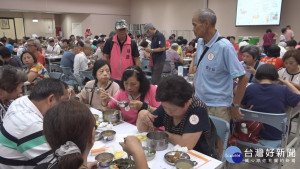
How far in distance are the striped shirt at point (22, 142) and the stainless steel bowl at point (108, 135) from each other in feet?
1.61

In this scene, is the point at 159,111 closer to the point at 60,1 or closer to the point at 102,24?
the point at 60,1

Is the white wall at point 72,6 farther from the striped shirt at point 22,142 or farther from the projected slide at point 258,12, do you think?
the striped shirt at point 22,142

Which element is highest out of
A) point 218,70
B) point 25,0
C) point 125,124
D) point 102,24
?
point 25,0

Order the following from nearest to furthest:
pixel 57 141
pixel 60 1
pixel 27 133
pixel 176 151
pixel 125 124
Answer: pixel 57 141 < pixel 27 133 < pixel 176 151 < pixel 125 124 < pixel 60 1

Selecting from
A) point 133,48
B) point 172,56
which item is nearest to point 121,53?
point 133,48

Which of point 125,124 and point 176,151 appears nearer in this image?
point 176,151

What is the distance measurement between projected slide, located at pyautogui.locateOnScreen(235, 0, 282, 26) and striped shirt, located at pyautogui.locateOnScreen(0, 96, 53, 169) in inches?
401

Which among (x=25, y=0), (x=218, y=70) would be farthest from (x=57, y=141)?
(x=25, y=0)

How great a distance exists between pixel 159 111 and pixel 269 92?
138 centimetres

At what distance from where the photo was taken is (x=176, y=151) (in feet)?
4.97

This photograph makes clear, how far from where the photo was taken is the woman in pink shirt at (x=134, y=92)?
223cm

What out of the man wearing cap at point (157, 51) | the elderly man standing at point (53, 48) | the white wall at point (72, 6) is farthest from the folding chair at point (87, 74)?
the white wall at point (72, 6)

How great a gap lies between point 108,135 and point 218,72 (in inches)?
45.7

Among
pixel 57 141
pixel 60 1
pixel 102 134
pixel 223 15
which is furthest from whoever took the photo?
pixel 60 1
